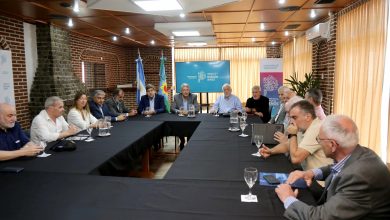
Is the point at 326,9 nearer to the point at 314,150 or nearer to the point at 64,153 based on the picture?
the point at 314,150

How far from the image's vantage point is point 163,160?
17.1 ft

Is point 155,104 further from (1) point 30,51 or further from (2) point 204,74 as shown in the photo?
(2) point 204,74

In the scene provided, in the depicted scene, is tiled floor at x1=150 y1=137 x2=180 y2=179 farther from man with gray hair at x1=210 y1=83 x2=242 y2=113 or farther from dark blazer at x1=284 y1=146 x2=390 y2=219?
dark blazer at x1=284 y1=146 x2=390 y2=219

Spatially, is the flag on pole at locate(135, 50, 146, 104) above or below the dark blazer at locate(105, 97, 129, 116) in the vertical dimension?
above

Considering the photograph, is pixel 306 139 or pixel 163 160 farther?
pixel 163 160

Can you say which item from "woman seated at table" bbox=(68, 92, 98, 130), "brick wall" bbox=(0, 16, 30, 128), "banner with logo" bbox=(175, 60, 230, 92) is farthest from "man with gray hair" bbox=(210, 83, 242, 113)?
"banner with logo" bbox=(175, 60, 230, 92)

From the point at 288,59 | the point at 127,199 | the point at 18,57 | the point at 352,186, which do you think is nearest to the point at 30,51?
the point at 18,57

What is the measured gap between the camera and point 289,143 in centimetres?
243

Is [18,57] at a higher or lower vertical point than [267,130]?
higher

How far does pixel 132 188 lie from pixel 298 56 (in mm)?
7450

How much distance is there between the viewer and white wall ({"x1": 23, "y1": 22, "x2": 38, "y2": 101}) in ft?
17.7

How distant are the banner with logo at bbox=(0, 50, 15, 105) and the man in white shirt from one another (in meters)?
1.97

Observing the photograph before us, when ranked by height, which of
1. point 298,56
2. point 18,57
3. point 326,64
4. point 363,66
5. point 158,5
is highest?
point 158,5

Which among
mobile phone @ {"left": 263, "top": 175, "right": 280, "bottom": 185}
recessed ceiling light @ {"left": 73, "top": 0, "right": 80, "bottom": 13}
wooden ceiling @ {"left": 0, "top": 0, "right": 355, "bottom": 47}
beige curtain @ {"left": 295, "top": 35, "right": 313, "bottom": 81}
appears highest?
wooden ceiling @ {"left": 0, "top": 0, "right": 355, "bottom": 47}
